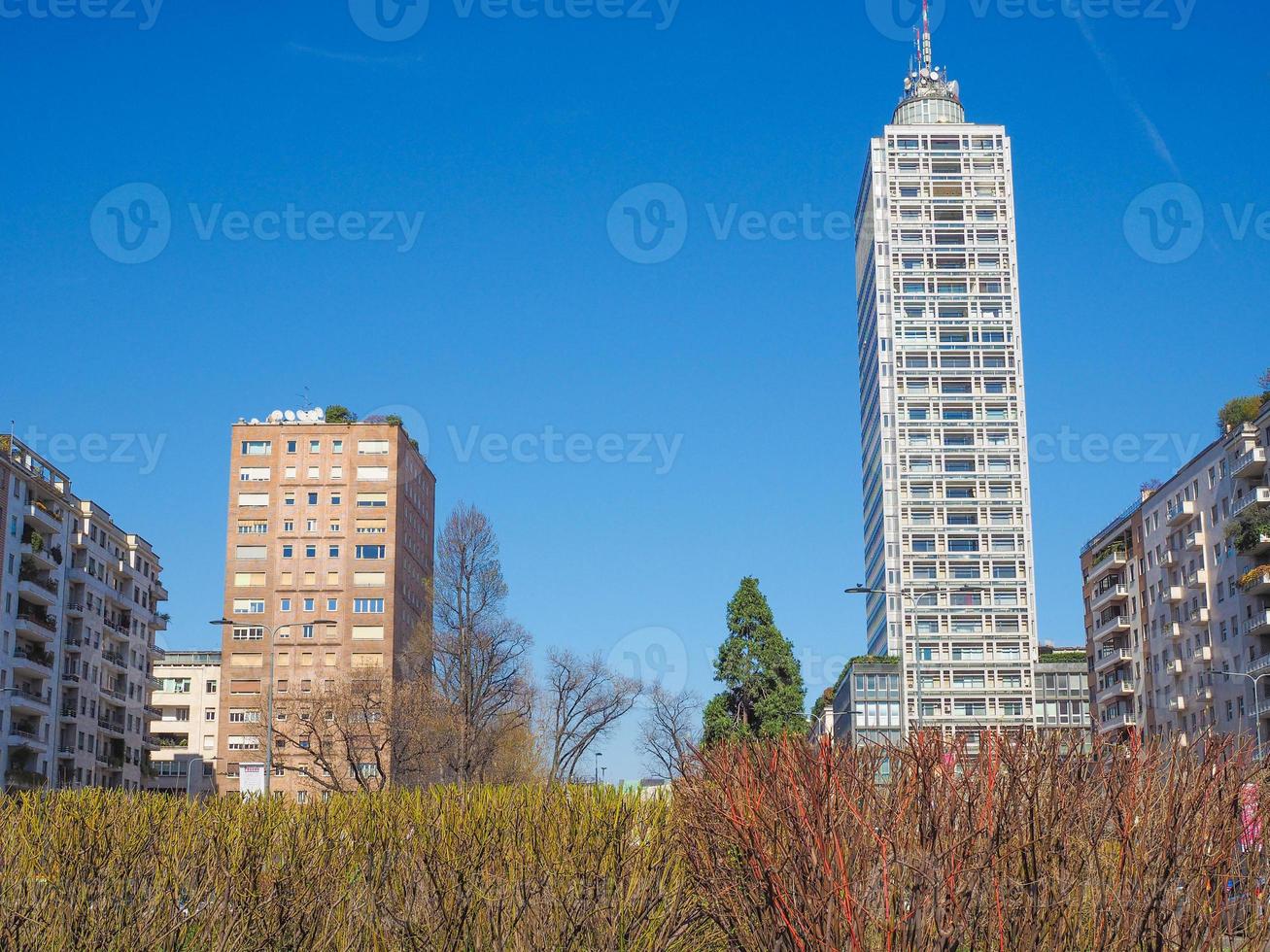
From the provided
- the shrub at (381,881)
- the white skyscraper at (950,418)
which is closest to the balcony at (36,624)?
the white skyscraper at (950,418)

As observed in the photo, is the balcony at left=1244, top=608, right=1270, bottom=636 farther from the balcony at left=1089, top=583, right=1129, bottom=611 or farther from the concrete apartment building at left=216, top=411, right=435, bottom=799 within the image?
the concrete apartment building at left=216, top=411, right=435, bottom=799

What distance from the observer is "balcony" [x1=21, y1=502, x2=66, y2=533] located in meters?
85.2

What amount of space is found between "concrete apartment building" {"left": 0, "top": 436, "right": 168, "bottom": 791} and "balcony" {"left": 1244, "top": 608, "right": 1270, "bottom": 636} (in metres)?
59.6

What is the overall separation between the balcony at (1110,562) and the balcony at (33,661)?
69.7 metres

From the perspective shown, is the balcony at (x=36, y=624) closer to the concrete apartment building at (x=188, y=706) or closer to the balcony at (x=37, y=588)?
the balcony at (x=37, y=588)

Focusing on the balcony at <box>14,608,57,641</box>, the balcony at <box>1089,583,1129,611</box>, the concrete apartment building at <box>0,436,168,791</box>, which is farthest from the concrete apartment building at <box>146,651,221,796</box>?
the balcony at <box>1089,583,1129,611</box>

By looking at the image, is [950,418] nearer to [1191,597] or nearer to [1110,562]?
[1110,562]

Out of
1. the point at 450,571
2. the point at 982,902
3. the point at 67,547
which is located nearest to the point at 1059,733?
the point at 982,902

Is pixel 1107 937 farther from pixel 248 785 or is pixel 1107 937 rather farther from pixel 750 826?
pixel 248 785

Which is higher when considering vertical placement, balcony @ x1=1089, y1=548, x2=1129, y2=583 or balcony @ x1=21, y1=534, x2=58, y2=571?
balcony @ x1=1089, y1=548, x2=1129, y2=583

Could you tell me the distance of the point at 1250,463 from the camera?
7894cm

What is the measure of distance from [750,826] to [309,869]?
24.2 feet

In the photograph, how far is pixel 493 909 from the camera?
13.8 meters

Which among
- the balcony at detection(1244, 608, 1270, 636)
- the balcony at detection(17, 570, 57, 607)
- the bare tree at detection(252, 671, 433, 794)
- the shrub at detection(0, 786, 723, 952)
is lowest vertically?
the shrub at detection(0, 786, 723, 952)
